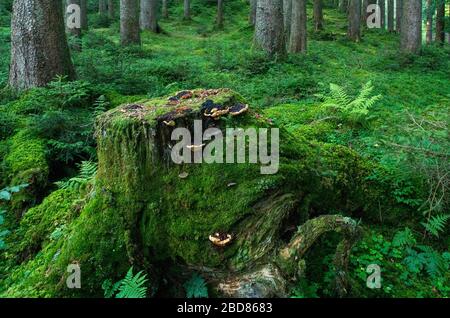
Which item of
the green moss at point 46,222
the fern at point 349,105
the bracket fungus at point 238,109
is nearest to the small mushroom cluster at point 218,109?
the bracket fungus at point 238,109

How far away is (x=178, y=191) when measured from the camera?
357 cm

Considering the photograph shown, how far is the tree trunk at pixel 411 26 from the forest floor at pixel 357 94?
28.7 inches

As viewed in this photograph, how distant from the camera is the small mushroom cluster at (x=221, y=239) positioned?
3244 millimetres

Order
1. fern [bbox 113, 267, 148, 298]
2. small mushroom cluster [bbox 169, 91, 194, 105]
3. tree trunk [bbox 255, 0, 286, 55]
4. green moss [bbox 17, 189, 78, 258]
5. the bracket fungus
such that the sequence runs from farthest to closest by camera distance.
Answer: tree trunk [bbox 255, 0, 286, 55], green moss [bbox 17, 189, 78, 258], small mushroom cluster [bbox 169, 91, 194, 105], the bracket fungus, fern [bbox 113, 267, 148, 298]

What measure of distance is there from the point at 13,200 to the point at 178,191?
288cm

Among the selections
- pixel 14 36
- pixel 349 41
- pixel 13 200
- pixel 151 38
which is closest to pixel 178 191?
pixel 13 200

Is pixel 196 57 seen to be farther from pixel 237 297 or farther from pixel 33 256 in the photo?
pixel 237 297

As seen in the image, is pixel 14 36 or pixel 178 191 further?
pixel 14 36

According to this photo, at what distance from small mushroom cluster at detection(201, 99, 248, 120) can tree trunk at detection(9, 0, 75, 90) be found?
5047 millimetres

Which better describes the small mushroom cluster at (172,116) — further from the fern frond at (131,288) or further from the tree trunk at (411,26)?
the tree trunk at (411,26)

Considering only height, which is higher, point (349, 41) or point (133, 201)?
point (349, 41)

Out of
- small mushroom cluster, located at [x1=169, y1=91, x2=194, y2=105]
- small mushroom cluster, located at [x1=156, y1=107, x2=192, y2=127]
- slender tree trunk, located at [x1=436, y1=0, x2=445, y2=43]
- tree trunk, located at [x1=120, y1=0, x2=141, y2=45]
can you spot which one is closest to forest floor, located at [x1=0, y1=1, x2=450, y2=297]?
tree trunk, located at [x1=120, y1=0, x2=141, y2=45]

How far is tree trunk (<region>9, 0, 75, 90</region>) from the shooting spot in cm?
780

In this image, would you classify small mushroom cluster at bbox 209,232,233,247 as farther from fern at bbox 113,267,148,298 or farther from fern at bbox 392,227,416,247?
fern at bbox 392,227,416,247
